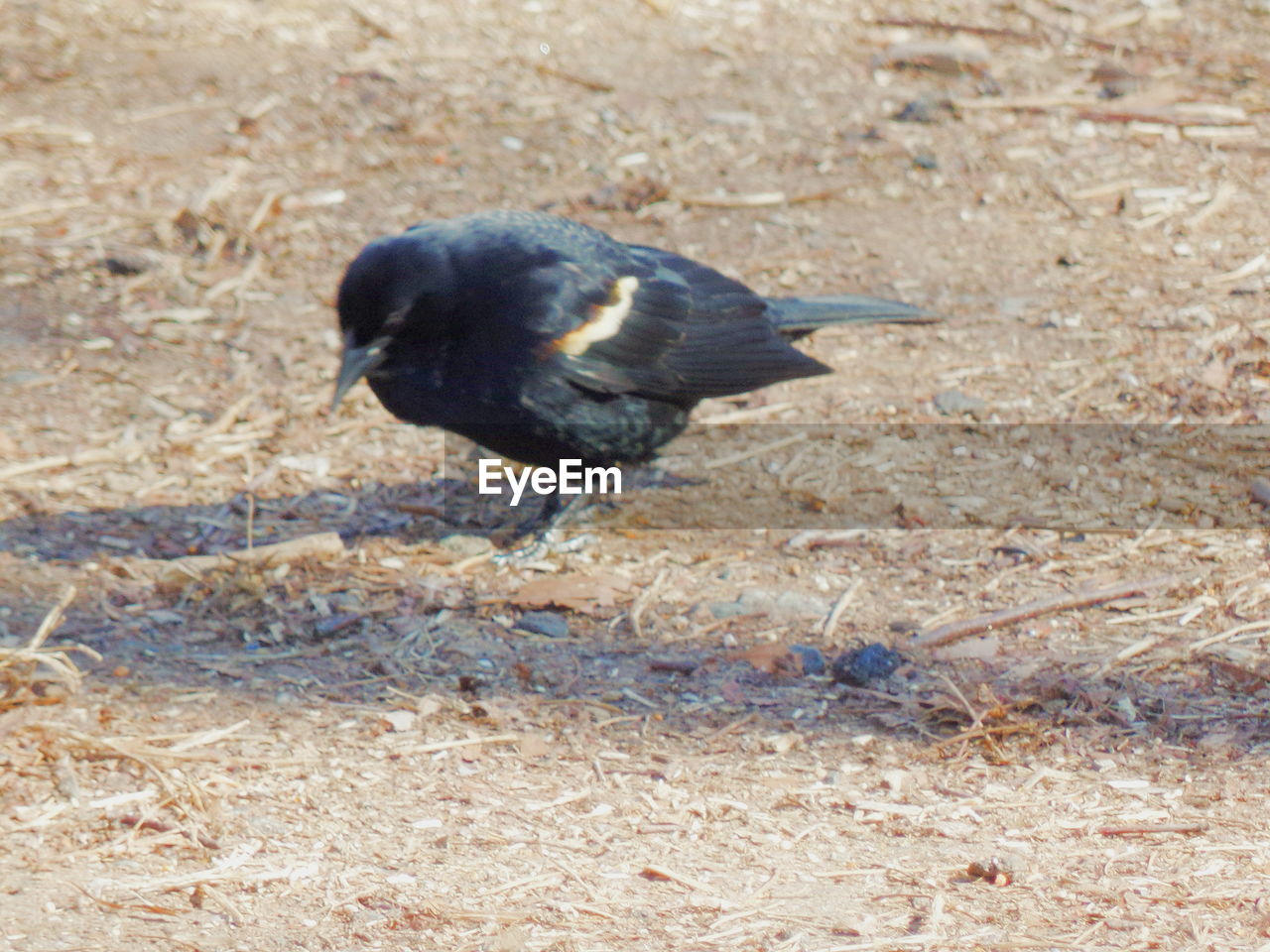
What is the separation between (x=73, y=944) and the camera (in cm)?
254

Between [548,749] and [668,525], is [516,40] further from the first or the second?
[548,749]

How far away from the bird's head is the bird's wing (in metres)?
0.37


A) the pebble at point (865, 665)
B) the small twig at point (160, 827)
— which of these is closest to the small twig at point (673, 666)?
the pebble at point (865, 665)

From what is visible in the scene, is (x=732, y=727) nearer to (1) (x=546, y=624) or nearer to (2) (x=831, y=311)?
(1) (x=546, y=624)

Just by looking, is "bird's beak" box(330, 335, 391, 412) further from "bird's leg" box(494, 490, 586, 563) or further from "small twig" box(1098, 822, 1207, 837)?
"small twig" box(1098, 822, 1207, 837)

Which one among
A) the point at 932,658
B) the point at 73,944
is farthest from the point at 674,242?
the point at 73,944

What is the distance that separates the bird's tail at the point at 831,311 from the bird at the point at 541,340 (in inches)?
7.7

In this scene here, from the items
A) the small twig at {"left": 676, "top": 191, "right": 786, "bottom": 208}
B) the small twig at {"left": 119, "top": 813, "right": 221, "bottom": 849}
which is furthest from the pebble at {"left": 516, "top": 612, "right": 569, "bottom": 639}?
the small twig at {"left": 676, "top": 191, "right": 786, "bottom": 208}

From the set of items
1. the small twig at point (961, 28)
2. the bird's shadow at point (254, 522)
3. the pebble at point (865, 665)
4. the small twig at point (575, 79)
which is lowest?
the bird's shadow at point (254, 522)

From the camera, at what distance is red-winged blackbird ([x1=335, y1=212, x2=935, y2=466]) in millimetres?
4176

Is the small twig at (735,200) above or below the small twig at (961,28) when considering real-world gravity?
below

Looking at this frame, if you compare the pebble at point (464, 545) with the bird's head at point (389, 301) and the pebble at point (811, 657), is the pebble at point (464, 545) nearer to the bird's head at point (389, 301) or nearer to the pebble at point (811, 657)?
the bird's head at point (389, 301)

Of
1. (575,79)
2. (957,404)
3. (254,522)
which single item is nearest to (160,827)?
(254,522)

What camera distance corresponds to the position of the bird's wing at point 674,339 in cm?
438
